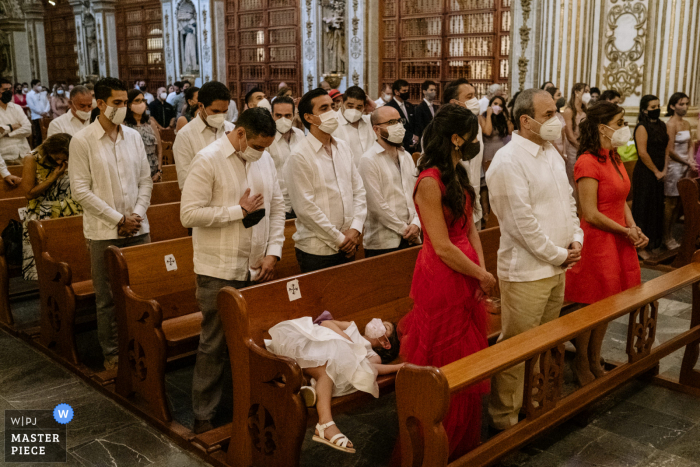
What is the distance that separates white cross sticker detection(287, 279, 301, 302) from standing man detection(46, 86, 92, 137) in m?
3.37

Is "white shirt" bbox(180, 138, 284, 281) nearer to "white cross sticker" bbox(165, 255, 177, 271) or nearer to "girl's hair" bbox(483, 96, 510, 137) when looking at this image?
"white cross sticker" bbox(165, 255, 177, 271)

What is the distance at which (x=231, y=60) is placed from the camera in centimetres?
1595

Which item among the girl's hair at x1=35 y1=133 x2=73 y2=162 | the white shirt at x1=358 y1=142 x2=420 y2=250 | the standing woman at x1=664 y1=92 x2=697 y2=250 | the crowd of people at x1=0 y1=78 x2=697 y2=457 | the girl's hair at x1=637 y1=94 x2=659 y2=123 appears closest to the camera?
the crowd of people at x1=0 y1=78 x2=697 y2=457

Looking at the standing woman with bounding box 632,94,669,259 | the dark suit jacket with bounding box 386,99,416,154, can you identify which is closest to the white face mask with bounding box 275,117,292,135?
the dark suit jacket with bounding box 386,99,416,154

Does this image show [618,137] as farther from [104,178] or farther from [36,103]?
[36,103]

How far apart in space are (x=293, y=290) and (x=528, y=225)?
1.15m

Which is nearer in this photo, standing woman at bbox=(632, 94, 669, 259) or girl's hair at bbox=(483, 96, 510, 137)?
standing woman at bbox=(632, 94, 669, 259)

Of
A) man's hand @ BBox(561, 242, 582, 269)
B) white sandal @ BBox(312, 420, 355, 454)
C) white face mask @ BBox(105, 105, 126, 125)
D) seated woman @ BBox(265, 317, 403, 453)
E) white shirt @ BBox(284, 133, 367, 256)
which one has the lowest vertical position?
white sandal @ BBox(312, 420, 355, 454)

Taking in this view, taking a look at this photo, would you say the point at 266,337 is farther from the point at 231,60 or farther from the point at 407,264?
the point at 231,60

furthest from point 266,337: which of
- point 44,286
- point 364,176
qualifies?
point 44,286

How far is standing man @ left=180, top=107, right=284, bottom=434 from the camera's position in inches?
128

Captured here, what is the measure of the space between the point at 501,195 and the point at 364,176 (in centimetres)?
127

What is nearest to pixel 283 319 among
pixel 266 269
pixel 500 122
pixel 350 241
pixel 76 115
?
pixel 266 269

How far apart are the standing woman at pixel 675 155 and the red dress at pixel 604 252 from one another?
3.70 meters
